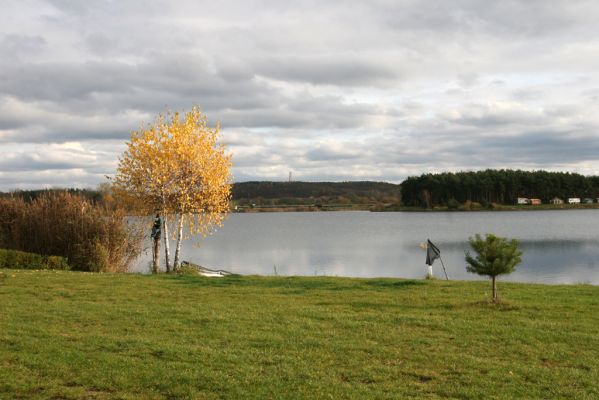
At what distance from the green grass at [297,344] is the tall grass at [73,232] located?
7.64 metres

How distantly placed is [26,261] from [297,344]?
47.4 feet

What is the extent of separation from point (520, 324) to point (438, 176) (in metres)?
114

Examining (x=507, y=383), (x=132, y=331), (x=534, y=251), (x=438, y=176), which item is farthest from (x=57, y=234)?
(x=438, y=176)

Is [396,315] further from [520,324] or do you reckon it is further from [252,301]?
[252,301]

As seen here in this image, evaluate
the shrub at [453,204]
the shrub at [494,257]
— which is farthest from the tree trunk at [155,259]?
the shrub at [453,204]

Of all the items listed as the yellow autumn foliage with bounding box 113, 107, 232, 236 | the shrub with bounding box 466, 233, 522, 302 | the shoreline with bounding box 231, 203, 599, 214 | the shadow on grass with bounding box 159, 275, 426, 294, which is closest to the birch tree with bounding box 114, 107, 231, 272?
the yellow autumn foliage with bounding box 113, 107, 232, 236

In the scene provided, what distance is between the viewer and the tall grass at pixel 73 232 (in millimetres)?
21609

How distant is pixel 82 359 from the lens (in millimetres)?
7668

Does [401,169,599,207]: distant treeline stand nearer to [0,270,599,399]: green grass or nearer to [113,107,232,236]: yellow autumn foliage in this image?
[113,107,232,236]: yellow autumn foliage

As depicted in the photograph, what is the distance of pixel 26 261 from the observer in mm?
19609

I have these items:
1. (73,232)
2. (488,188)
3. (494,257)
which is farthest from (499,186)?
(494,257)

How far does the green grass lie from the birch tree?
8592 mm

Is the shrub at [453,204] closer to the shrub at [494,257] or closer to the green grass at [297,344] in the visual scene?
the green grass at [297,344]

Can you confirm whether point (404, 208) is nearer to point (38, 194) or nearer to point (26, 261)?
point (38, 194)
